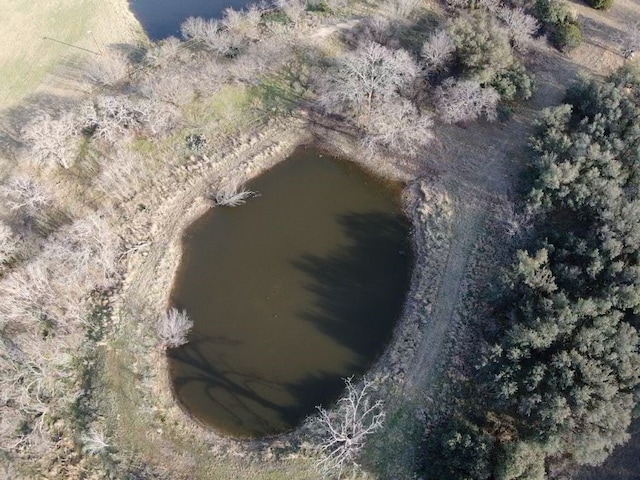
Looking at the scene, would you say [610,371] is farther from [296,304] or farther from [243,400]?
[243,400]

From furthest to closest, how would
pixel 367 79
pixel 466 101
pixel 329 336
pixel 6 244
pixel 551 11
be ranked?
1. pixel 551 11
2. pixel 367 79
3. pixel 466 101
4. pixel 6 244
5. pixel 329 336

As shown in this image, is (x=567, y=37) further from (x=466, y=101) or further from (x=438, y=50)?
(x=466, y=101)

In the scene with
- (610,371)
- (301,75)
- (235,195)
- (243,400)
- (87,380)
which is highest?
(301,75)

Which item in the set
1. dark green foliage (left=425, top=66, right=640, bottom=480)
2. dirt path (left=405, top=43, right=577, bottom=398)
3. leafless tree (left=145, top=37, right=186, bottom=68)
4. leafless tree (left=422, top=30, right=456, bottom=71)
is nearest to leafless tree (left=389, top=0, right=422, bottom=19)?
leafless tree (left=422, top=30, right=456, bottom=71)

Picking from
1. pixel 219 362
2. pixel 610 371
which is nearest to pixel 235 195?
pixel 219 362

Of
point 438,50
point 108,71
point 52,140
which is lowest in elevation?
point 52,140

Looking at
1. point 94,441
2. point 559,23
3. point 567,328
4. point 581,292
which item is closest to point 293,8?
point 559,23
